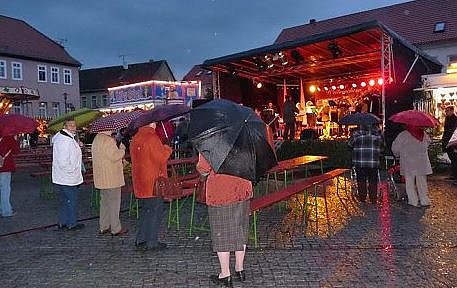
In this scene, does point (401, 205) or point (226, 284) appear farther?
point (401, 205)

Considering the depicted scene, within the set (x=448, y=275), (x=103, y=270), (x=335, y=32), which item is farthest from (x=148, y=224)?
(x=335, y=32)

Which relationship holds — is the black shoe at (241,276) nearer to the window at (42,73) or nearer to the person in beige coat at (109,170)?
the person in beige coat at (109,170)

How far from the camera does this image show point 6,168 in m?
9.23

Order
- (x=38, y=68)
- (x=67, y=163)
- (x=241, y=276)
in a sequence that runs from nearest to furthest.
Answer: (x=241, y=276), (x=67, y=163), (x=38, y=68)

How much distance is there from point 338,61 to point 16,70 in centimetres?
3173

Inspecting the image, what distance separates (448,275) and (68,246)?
15.7 ft

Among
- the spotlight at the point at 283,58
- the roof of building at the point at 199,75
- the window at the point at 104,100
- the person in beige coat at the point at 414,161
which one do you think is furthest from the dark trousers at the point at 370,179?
the window at the point at 104,100

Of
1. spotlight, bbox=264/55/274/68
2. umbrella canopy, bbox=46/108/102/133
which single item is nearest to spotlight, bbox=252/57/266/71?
spotlight, bbox=264/55/274/68

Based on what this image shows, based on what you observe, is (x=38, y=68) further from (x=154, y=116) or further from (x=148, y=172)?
(x=148, y=172)

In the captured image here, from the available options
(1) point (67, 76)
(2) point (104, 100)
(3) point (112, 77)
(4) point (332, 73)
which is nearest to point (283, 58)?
(4) point (332, 73)

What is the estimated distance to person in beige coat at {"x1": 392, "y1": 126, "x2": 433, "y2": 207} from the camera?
9.15 meters

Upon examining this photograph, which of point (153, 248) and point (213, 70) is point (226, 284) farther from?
point (213, 70)

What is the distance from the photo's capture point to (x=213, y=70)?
19.4 metres

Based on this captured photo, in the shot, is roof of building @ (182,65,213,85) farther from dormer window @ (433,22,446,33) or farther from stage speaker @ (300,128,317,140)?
stage speaker @ (300,128,317,140)
